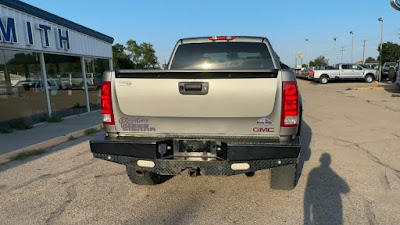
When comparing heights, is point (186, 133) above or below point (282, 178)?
above

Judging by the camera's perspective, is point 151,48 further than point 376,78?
Yes

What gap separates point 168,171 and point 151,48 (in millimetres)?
68523

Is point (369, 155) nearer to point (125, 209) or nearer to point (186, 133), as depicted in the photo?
point (186, 133)

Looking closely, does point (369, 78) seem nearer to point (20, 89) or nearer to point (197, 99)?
point (20, 89)

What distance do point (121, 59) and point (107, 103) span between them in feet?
191

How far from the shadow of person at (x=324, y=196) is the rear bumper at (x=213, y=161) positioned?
0.73m

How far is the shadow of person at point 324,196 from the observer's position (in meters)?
3.02

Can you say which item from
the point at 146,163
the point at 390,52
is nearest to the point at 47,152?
the point at 146,163

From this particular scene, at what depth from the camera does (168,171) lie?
307 cm

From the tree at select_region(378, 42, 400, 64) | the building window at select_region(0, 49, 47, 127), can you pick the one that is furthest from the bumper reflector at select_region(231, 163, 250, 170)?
the tree at select_region(378, 42, 400, 64)

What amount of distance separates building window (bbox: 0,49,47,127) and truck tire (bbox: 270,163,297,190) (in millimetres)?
8131

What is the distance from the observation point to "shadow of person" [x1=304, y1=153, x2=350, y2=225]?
3.02 m

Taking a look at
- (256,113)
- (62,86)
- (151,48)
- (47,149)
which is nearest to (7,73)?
(62,86)

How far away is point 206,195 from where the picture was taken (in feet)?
11.9
